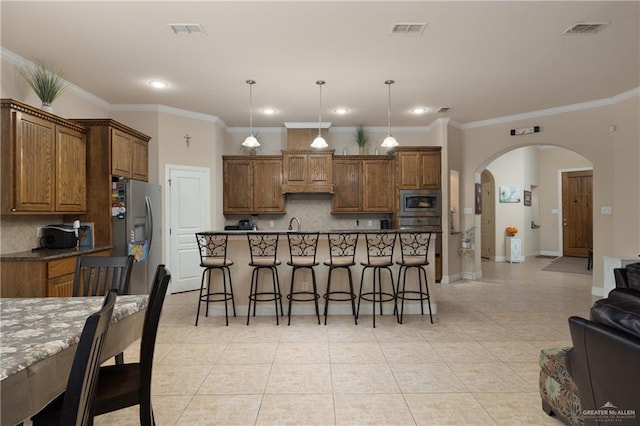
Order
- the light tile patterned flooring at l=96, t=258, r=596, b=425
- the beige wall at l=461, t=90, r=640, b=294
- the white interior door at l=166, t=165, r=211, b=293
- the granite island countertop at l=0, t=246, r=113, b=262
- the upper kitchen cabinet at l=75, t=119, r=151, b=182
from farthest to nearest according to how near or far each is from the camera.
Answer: the white interior door at l=166, t=165, r=211, b=293 → the beige wall at l=461, t=90, r=640, b=294 → the upper kitchen cabinet at l=75, t=119, r=151, b=182 → the granite island countertop at l=0, t=246, r=113, b=262 → the light tile patterned flooring at l=96, t=258, r=596, b=425

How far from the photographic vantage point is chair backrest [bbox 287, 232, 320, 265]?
13.7 ft

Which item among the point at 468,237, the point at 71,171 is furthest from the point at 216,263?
the point at 468,237

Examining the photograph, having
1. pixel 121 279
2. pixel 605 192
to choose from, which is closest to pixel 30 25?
pixel 121 279

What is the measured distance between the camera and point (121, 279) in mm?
2379

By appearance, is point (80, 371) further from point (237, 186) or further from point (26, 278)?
point (237, 186)

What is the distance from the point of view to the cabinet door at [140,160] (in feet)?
Result: 16.7

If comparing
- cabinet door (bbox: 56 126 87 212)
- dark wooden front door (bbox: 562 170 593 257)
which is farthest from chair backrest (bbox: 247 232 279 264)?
dark wooden front door (bbox: 562 170 593 257)

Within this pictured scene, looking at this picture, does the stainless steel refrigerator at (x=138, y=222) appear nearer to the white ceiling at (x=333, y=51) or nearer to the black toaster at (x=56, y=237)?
the black toaster at (x=56, y=237)

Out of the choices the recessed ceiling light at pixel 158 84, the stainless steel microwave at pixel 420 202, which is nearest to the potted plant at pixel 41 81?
the recessed ceiling light at pixel 158 84

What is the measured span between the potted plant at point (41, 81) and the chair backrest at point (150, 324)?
11.6 ft

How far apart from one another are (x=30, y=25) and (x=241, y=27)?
198cm

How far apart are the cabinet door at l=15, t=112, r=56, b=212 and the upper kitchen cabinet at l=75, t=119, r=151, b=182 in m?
0.66

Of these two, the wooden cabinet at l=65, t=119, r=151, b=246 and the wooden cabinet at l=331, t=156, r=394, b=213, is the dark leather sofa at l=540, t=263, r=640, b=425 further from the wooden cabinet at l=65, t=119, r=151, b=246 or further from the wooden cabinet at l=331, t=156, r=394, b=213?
the wooden cabinet at l=331, t=156, r=394, b=213

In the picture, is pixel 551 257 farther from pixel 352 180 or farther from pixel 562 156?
pixel 352 180
